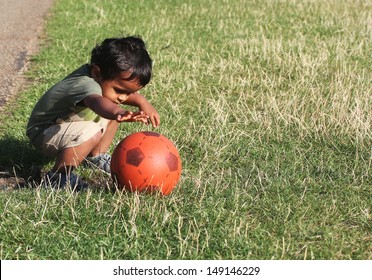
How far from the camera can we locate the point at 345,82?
830 cm

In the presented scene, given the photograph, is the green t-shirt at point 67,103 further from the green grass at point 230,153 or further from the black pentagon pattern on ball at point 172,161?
the black pentagon pattern on ball at point 172,161

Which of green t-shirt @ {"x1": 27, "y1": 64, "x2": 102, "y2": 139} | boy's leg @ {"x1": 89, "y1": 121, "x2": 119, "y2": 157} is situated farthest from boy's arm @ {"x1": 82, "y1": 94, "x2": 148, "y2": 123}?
boy's leg @ {"x1": 89, "y1": 121, "x2": 119, "y2": 157}

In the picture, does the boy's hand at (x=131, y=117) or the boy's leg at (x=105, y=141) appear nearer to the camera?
the boy's hand at (x=131, y=117)

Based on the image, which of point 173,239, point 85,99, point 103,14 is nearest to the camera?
point 173,239

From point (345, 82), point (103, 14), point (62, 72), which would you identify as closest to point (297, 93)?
point (345, 82)

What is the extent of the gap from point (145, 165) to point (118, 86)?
2.80 ft

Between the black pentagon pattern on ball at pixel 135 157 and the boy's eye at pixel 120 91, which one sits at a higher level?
the boy's eye at pixel 120 91

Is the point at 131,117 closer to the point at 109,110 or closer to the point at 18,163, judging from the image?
the point at 109,110

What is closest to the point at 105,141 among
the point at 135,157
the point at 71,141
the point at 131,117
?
the point at 71,141

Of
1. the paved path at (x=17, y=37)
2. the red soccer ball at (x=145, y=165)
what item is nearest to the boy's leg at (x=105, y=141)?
the red soccer ball at (x=145, y=165)

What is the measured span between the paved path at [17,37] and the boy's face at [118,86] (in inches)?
96.7

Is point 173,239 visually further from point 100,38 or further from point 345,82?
point 100,38

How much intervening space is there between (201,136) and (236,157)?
55cm

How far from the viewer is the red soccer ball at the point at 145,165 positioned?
5.11 meters
